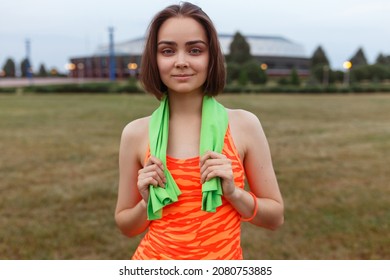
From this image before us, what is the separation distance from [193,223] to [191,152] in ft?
0.80

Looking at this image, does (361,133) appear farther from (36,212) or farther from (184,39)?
(184,39)

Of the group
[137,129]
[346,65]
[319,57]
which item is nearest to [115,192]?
[137,129]

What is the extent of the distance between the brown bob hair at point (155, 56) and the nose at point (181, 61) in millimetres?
103

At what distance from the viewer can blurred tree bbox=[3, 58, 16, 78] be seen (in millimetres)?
61438

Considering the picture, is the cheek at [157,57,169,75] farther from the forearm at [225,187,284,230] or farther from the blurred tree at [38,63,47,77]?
the blurred tree at [38,63,47,77]

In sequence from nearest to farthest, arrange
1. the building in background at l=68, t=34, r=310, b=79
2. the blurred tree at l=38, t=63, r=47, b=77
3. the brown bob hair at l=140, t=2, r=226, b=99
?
the brown bob hair at l=140, t=2, r=226, b=99 < the building in background at l=68, t=34, r=310, b=79 < the blurred tree at l=38, t=63, r=47, b=77

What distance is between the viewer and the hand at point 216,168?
1349mm

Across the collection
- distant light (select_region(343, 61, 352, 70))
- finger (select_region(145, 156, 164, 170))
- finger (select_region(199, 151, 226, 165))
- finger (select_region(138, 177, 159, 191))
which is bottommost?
finger (select_region(138, 177, 159, 191))

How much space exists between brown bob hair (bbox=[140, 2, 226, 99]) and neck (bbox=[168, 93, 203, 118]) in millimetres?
43

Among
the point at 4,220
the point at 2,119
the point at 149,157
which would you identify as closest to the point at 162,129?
the point at 149,157

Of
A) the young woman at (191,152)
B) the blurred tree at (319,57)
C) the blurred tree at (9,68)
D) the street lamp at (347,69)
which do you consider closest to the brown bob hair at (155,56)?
the young woman at (191,152)

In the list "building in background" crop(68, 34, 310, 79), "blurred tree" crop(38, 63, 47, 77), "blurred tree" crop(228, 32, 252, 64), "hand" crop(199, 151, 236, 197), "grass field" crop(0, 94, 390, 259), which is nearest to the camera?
"hand" crop(199, 151, 236, 197)

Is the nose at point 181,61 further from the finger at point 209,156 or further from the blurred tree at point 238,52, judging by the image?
the blurred tree at point 238,52

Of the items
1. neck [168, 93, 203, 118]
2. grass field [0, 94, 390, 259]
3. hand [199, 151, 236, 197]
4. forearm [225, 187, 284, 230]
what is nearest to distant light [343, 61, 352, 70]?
grass field [0, 94, 390, 259]
